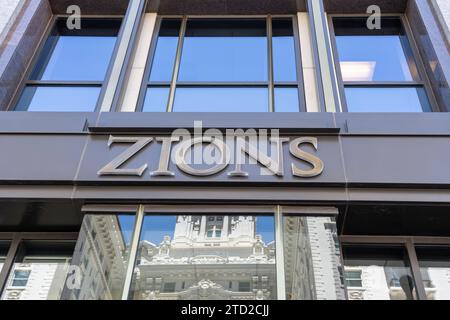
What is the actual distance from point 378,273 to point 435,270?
0.71 m

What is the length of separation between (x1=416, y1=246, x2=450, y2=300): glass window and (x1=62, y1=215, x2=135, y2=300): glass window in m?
3.65

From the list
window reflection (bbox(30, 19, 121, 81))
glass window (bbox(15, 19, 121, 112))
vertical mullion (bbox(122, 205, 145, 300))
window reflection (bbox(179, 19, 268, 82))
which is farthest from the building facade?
window reflection (bbox(30, 19, 121, 81))

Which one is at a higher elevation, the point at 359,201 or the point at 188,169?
the point at 188,169

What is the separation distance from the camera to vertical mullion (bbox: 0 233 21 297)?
593cm

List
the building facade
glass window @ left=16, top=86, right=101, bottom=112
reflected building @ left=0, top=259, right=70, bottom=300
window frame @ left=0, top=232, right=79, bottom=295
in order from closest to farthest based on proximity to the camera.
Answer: the building facade → reflected building @ left=0, top=259, right=70, bottom=300 → window frame @ left=0, top=232, right=79, bottom=295 → glass window @ left=16, top=86, right=101, bottom=112

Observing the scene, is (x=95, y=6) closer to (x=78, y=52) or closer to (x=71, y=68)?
(x=78, y=52)

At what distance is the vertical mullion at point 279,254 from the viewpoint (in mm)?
5121

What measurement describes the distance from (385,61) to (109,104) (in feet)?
16.2

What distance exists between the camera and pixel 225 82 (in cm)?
809

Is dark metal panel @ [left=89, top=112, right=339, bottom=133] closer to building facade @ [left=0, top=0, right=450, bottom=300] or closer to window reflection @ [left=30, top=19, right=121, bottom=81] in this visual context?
building facade @ [left=0, top=0, right=450, bottom=300]

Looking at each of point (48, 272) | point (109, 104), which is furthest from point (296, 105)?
point (48, 272)

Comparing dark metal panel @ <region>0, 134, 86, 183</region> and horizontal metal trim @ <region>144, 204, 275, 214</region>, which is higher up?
dark metal panel @ <region>0, 134, 86, 183</region>

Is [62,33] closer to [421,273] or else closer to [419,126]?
[419,126]

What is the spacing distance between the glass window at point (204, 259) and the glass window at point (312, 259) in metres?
0.20
